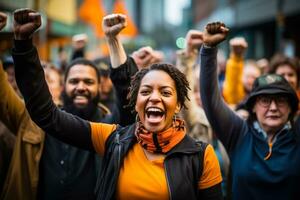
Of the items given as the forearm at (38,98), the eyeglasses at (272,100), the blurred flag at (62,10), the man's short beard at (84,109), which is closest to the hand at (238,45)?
the eyeglasses at (272,100)

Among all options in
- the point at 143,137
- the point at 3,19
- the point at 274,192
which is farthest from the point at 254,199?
the point at 3,19

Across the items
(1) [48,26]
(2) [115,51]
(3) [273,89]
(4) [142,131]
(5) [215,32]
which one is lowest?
(4) [142,131]

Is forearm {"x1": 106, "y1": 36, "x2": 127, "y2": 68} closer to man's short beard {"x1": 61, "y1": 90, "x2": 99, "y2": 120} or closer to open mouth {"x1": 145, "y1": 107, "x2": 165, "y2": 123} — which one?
open mouth {"x1": 145, "y1": 107, "x2": 165, "y2": 123}

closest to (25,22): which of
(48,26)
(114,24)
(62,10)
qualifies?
(114,24)

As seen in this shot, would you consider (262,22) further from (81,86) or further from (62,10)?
(81,86)


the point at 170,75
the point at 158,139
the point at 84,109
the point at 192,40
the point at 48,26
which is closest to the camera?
the point at 158,139

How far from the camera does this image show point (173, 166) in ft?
8.48

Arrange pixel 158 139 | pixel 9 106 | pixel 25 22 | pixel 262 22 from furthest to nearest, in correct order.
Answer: pixel 262 22, pixel 9 106, pixel 158 139, pixel 25 22

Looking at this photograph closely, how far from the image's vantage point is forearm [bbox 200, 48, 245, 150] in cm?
324

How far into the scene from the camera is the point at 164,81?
274 cm

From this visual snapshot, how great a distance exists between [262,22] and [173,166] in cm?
1971

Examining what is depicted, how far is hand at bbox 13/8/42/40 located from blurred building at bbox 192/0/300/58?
10.9 m

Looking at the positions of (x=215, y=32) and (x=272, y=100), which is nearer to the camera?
(x=215, y=32)

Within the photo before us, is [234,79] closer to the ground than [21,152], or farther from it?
farther from it
